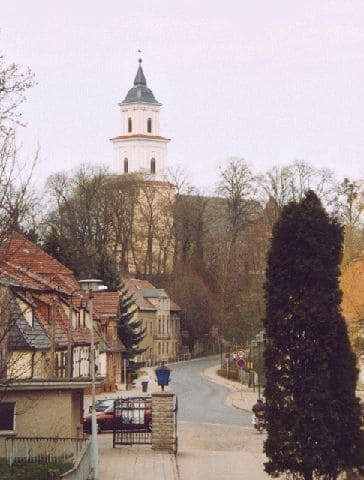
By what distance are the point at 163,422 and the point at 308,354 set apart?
525 inches

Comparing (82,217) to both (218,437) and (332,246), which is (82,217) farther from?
(332,246)

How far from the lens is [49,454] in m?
33.4

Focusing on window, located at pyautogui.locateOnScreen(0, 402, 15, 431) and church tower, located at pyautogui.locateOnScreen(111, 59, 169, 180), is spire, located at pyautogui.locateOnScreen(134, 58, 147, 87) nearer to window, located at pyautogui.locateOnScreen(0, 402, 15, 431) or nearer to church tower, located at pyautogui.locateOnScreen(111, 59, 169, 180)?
church tower, located at pyautogui.locateOnScreen(111, 59, 169, 180)

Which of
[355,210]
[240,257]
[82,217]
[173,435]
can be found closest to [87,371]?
[173,435]

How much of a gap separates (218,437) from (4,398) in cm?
1203

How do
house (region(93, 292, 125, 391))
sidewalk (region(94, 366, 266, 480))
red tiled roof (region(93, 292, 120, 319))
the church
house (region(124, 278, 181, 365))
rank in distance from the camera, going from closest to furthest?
sidewalk (region(94, 366, 266, 480)) < house (region(93, 292, 125, 391)) < red tiled roof (region(93, 292, 120, 319)) < house (region(124, 278, 181, 365)) < the church

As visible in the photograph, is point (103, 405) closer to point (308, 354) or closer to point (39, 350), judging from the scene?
point (39, 350)

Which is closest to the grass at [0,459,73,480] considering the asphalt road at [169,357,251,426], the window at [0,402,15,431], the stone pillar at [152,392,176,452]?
the window at [0,402,15,431]

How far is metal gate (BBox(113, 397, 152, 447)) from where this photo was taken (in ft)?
139

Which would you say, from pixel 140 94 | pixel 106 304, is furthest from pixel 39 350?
pixel 140 94

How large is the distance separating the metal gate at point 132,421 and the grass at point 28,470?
8.71 metres

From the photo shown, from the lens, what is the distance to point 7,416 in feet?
119

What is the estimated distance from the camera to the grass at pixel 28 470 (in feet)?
98.5

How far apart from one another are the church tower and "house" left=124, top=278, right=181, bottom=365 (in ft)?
118
